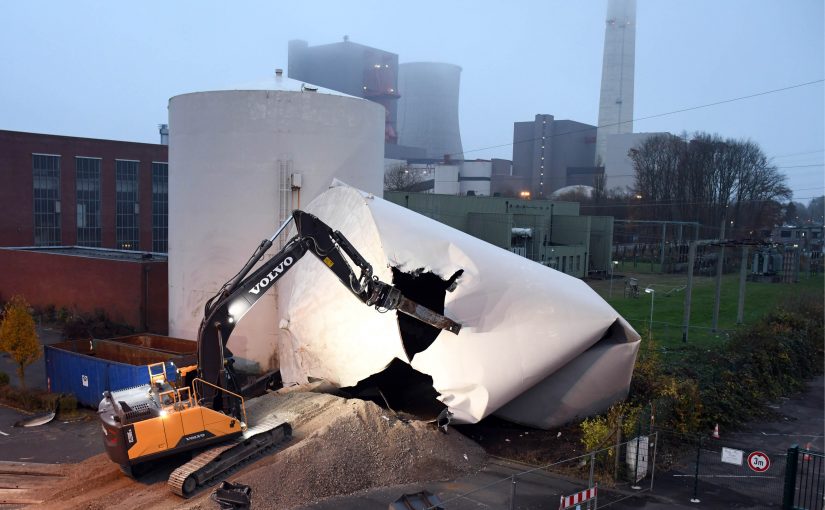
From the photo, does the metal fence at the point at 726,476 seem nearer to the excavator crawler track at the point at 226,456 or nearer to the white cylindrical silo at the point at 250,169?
the excavator crawler track at the point at 226,456

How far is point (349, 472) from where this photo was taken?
1332 cm

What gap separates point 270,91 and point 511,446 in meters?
14.5

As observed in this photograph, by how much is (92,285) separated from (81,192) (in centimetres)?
2081

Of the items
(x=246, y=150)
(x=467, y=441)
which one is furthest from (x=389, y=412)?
(x=246, y=150)

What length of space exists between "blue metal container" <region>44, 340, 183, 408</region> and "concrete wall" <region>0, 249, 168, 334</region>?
7034mm

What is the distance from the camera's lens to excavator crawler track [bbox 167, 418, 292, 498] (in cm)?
1220

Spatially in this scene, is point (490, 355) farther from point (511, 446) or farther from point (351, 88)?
point (351, 88)

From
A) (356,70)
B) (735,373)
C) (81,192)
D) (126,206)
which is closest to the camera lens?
(735,373)

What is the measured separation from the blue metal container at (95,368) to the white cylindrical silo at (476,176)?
9222 cm

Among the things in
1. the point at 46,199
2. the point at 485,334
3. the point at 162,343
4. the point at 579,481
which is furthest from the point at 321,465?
the point at 46,199

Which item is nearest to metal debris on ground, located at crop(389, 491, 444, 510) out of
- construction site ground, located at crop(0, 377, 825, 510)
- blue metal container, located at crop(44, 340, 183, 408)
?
construction site ground, located at crop(0, 377, 825, 510)

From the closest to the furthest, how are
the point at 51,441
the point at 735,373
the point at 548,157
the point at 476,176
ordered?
the point at 51,441 → the point at 735,373 → the point at 476,176 → the point at 548,157

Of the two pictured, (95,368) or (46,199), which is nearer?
(95,368)

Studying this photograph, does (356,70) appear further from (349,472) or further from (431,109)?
(349,472)
